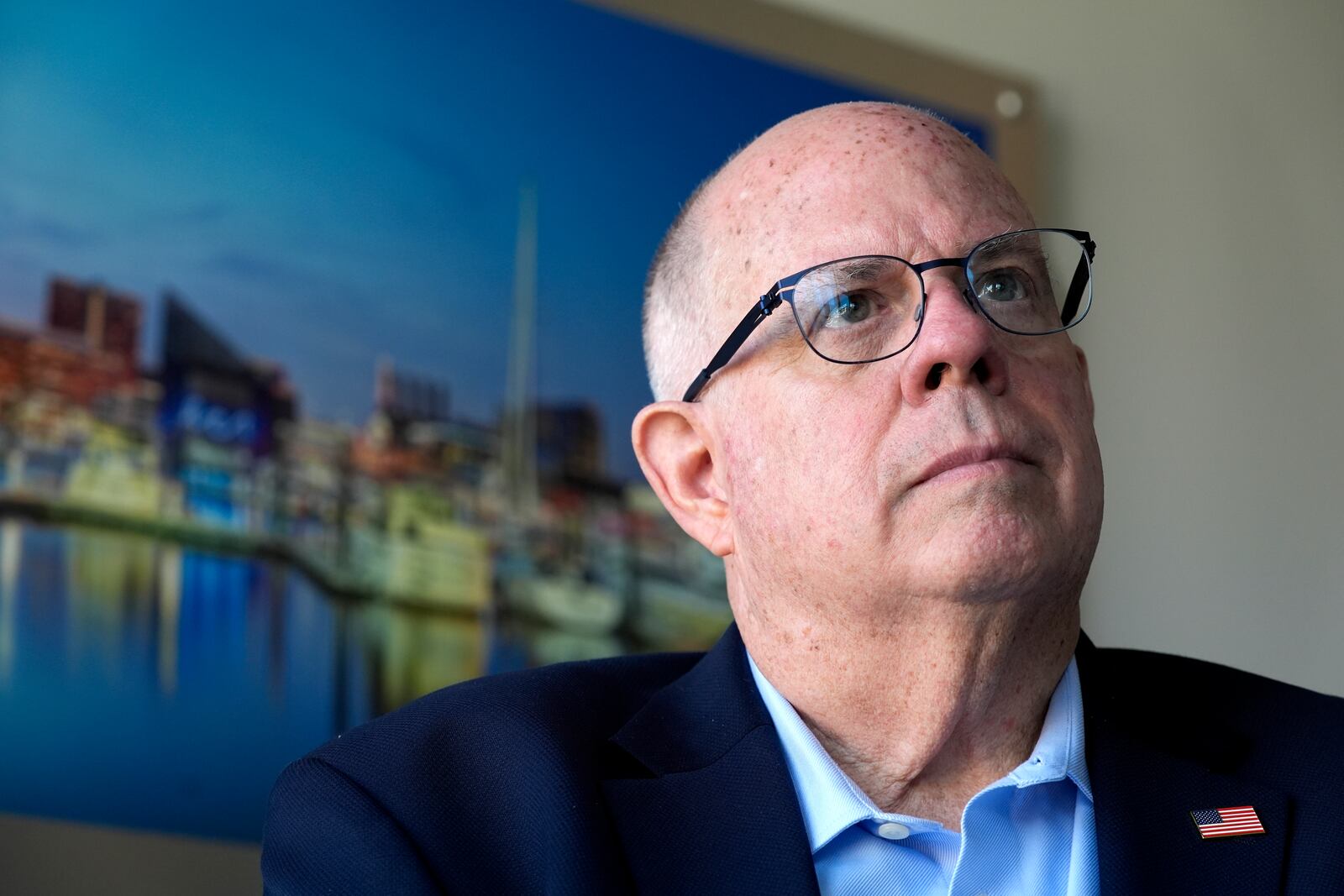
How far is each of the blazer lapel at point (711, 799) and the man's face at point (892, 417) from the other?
0.41 feet

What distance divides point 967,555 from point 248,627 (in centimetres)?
113

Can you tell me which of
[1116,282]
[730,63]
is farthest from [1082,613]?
[730,63]

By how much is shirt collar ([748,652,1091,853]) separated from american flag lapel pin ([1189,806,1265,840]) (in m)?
0.11

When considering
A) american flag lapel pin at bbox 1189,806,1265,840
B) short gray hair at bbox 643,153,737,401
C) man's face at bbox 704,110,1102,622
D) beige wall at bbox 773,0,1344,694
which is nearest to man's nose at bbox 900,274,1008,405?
man's face at bbox 704,110,1102,622

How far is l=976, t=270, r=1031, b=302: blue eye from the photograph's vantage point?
4.43ft

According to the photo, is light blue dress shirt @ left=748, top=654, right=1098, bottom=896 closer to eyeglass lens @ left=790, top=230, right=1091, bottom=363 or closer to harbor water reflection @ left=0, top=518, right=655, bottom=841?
eyeglass lens @ left=790, top=230, right=1091, bottom=363

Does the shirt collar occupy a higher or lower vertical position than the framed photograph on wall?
lower

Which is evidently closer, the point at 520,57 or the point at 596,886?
the point at 596,886

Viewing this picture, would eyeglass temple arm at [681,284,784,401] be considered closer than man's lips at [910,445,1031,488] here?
No

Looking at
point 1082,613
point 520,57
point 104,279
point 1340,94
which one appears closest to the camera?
point 104,279

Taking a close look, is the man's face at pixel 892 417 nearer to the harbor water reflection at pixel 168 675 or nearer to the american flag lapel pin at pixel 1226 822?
the american flag lapel pin at pixel 1226 822

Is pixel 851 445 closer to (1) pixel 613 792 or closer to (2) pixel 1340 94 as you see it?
(1) pixel 613 792

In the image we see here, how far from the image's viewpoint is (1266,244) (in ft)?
10.0

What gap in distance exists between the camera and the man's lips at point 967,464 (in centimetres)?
121
